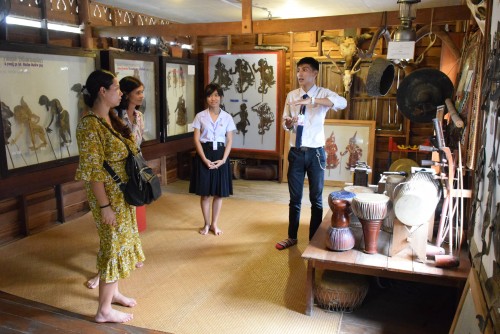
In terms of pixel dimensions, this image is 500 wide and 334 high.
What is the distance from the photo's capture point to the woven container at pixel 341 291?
259cm

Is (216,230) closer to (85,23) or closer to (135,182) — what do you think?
(135,182)

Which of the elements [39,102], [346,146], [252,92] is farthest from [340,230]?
[252,92]

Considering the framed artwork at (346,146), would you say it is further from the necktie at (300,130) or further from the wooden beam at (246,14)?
the necktie at (300,130)

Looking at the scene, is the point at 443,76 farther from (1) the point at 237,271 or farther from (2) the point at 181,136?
(2) the point at 181,136


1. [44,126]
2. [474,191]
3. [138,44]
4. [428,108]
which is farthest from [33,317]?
[138,44]

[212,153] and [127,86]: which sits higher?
[127,86]

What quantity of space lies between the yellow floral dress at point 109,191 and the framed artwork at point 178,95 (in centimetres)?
333

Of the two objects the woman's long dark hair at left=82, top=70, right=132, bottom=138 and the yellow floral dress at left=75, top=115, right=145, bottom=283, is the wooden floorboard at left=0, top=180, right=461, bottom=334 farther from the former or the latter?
the woman's long dark hair at left=82, top=70, right=132, bottom=138

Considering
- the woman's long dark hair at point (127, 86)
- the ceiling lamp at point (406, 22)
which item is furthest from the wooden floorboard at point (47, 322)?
the ceiling lamp at point (406, 22)

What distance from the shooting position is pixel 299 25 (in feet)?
12.9

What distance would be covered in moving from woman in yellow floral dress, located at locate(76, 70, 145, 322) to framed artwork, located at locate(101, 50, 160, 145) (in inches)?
97.9

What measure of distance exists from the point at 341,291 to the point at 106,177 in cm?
152

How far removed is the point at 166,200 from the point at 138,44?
192 cm

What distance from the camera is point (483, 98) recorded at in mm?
2246
